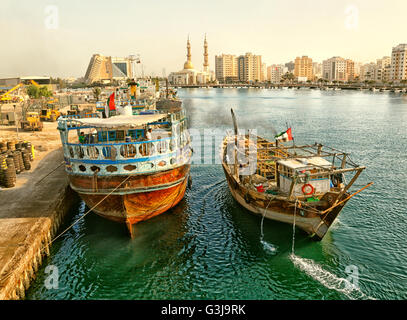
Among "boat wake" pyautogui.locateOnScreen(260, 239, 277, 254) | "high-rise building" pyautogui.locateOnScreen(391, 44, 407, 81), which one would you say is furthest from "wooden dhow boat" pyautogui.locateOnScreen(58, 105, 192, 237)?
"high-rise building" pyautogui.locateOnScreen(391, 44, 407, 81)

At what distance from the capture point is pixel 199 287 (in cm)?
1466

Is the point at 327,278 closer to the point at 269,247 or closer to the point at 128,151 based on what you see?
the point at 269,247

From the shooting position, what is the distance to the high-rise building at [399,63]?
607 ft

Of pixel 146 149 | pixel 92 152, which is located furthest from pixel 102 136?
pixel 146 149

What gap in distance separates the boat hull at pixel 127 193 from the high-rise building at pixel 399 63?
215 metres

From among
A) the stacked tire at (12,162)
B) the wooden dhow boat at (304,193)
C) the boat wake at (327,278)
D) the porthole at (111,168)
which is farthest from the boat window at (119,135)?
the boat wake at (327,278)

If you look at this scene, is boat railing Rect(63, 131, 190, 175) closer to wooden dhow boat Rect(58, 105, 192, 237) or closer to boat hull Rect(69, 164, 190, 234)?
wooden dhow boat Rect(58, 105, 192, 237)

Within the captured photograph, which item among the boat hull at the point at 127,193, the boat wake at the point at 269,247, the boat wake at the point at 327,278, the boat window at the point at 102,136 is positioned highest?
the boat window at the point at 102,136

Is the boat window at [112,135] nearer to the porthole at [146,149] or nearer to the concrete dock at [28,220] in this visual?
the porthole at [146,149]

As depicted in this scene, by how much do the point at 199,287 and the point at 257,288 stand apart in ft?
9.03

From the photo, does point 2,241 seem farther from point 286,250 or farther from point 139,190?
point 286,250

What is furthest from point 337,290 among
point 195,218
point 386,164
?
point 386,164

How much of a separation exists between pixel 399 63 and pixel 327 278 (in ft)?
718

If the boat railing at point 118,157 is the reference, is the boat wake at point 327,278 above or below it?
below
